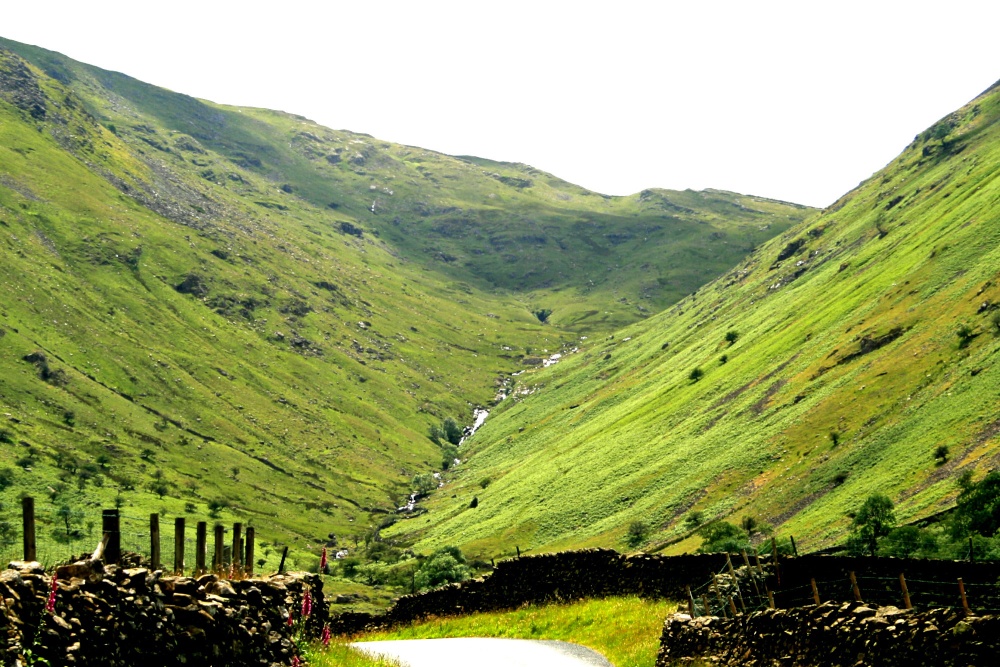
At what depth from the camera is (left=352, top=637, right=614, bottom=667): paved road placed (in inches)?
1238

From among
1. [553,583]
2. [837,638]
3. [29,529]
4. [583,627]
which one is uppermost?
[29,529]

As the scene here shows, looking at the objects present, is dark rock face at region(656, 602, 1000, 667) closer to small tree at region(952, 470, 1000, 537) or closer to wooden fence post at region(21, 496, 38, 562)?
wooden fence post at region(21, 496, 38, 562)

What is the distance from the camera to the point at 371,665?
26219 mm

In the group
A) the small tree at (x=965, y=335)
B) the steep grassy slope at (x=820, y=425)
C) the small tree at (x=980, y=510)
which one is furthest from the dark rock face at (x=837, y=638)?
the small tree at (x=965, y=335)

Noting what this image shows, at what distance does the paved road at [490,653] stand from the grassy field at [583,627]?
1049mm

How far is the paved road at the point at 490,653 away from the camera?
3145 cm

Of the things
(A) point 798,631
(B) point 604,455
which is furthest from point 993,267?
(A) point 798,631

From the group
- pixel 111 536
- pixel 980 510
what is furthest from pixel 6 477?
pixel 111 536

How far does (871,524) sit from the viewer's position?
3029 inches

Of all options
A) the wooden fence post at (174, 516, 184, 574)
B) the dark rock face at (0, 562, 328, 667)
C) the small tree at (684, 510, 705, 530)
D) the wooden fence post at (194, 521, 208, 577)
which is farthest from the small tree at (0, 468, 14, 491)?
the dark rock face at (0, 562, 328, 667)

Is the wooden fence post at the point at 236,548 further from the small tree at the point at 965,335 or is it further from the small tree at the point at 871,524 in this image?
the small tree at the point at 965,335

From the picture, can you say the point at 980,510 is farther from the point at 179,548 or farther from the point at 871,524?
the point at 179,548

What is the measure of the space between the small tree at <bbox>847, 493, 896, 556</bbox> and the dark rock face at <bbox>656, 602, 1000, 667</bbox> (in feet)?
152

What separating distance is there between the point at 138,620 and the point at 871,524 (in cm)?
7189
